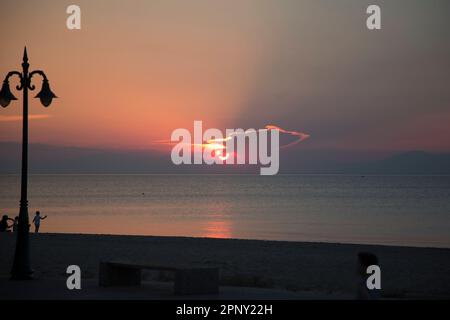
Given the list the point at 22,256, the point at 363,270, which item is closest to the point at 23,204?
the point at 22,256

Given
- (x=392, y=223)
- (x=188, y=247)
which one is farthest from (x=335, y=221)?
(x=188, y=247)

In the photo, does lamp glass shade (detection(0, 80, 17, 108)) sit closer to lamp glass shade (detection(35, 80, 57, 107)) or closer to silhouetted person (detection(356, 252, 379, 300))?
lamp glass shade (detection(35, 80, 57, 107))

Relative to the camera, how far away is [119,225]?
2680 inches

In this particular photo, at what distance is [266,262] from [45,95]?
11.1 metres

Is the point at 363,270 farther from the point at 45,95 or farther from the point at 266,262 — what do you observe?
the point at 266,262

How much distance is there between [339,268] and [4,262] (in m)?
10.4

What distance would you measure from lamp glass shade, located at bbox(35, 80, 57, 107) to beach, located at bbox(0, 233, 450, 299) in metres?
4.00

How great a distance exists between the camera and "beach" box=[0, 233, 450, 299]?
62.6 feet

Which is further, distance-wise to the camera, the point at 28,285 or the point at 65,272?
the point at 65,272

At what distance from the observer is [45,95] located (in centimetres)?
1789

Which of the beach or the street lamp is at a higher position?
the street lamp

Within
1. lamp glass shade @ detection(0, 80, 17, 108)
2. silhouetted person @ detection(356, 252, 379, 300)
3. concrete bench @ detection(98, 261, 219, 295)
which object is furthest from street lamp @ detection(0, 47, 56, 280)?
silhouetted person @ detection(356, 252, 379, 300)

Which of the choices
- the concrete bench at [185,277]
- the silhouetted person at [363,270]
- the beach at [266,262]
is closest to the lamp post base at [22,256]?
the beach at [266,262]
